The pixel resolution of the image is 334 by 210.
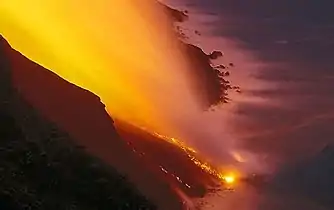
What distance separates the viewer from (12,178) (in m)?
10.9

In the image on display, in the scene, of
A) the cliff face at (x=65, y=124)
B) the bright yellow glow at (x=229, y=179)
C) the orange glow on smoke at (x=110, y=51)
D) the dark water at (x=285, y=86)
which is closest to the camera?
the cliff face at (x=65, y=124)

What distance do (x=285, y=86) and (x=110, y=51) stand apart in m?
5.19

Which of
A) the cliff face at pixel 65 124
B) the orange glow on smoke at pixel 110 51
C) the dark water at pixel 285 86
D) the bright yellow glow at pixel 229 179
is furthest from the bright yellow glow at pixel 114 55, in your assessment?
the cliff face at pixel 65 124

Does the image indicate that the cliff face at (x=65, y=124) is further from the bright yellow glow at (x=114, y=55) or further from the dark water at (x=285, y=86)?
the bright yellow glow at (x=114, y=55)

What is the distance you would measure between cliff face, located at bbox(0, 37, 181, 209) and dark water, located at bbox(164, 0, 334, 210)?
2.97m

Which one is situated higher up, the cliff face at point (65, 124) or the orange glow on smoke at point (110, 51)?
the orange glow on smoke at point (110, 51)

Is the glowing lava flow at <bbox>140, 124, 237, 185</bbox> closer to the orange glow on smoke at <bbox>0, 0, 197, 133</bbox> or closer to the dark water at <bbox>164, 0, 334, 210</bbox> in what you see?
the orange glow on smoke at <bbox>0, 0, 197, 133</bbox>

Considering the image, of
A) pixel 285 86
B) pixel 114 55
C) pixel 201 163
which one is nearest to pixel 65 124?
pixel 201 163

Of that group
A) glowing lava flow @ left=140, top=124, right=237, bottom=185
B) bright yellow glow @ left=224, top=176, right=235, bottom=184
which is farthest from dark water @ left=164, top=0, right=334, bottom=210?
glowing lava flow @ left=140, top=124, right=237, bottom=185

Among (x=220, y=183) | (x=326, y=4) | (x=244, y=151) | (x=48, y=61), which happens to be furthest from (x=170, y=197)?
(x=326, y=4)

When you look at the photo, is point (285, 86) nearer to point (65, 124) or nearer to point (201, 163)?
point (201, 163)

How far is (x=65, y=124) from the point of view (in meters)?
13.4

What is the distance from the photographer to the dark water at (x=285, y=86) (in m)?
17.0

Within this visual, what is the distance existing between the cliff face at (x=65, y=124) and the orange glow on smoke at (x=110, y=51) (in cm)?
403
